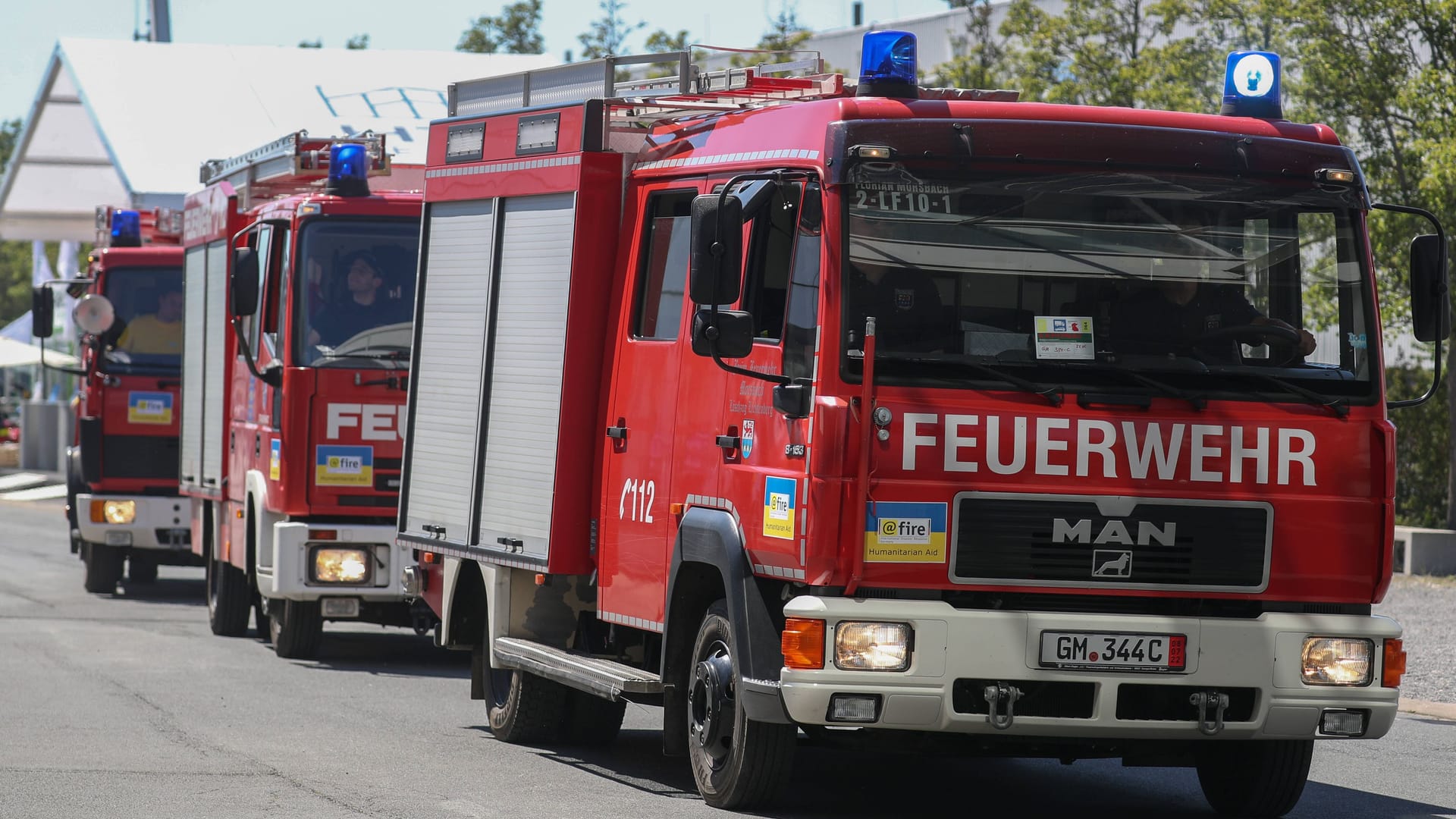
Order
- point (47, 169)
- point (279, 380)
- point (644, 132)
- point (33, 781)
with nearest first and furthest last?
point (33, 781)
point (644, 132)
point (279, 380)
point (47, 169)

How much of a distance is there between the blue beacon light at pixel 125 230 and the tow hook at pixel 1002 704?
1534cm

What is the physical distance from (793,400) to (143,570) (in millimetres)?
15650

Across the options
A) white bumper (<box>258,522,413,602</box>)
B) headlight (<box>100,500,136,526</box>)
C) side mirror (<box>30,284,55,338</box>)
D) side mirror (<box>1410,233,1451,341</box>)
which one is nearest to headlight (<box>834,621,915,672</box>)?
side mirror (<box>1410,233,1451,341</box>)

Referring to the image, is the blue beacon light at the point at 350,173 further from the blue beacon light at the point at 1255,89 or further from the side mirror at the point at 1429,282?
the side mirror at the point at 1429,282

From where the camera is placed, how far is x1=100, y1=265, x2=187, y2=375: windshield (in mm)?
20031

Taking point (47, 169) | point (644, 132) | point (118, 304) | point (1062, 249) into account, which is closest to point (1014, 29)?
point (118, 304)

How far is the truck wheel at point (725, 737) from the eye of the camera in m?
8.05

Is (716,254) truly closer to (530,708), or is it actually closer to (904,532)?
(904,532)

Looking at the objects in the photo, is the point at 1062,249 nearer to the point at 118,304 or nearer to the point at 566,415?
the point at 566,415

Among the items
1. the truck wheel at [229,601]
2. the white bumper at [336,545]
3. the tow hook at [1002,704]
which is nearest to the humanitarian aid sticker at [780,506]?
the tow hook at [1002,704]

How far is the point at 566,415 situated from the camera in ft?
31.7

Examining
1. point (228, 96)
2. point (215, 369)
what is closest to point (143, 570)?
point (215, 369)

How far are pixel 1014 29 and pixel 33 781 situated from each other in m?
19.5

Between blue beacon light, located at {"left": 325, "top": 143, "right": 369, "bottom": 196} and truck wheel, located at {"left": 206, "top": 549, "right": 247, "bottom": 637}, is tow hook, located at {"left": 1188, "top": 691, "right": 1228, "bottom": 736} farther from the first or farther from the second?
truck wheel, located at {"left": 206, "top": 549, "right": 247, "bottom": 637}
